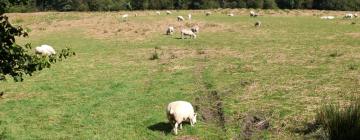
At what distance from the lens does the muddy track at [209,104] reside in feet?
54.6

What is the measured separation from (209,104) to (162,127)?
129 inches

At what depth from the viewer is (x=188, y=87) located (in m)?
22.1

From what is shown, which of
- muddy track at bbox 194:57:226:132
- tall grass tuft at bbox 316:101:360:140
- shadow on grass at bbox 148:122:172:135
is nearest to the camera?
tall grass tuft at bbox 316:101:360:140

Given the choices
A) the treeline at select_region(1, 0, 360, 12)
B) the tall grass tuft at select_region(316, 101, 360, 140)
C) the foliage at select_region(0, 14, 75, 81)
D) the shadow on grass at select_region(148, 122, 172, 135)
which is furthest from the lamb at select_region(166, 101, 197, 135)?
the treeline at select_region(1, 0, 360, 12)

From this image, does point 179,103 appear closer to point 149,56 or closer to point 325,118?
point 325,118

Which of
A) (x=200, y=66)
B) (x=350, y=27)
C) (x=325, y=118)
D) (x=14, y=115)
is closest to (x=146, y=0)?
(x=350, y=27)

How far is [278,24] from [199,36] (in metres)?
12.4

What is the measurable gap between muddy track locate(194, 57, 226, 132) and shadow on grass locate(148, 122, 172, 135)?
136 cm

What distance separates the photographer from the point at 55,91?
22688 mm

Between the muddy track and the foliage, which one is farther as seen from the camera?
the muddy track

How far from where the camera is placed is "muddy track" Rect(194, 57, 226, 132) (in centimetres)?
1663

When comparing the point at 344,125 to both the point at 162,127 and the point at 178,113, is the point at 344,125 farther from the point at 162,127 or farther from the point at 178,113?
the point at 162,127

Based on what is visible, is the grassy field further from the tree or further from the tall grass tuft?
the tall grass tuft

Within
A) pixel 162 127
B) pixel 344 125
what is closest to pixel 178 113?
pixel 162 127
